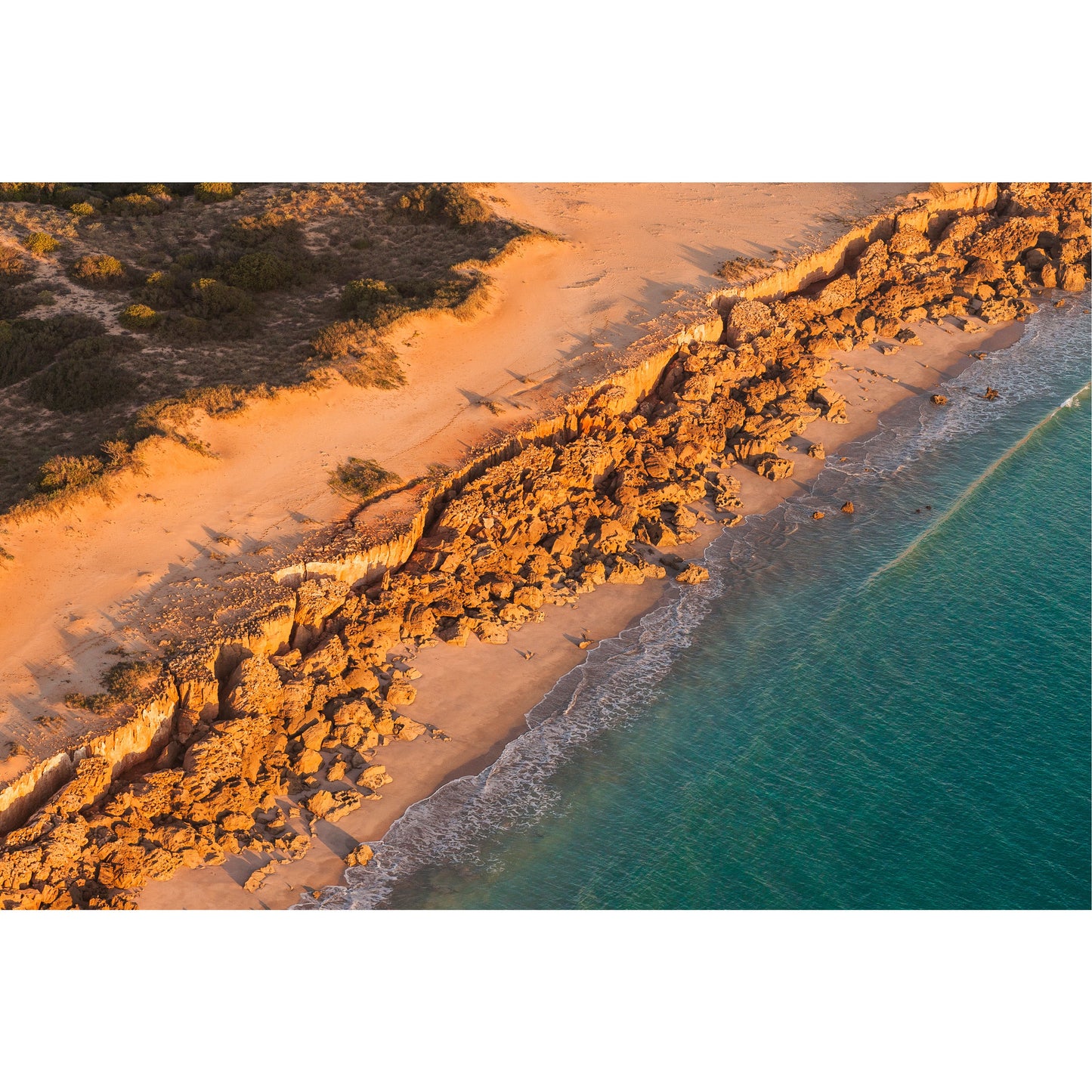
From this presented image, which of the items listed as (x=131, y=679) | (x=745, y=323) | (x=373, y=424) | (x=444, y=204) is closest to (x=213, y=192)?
(x=444, y=204)

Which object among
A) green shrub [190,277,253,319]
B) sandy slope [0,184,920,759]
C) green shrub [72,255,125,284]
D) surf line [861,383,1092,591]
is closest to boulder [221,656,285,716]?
sandy slope [0,184,920,759]

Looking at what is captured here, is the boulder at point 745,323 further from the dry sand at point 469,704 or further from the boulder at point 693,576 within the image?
the boulder at point 693,576

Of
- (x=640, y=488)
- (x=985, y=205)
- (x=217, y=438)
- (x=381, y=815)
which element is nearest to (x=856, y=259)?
(x=985, y=205)

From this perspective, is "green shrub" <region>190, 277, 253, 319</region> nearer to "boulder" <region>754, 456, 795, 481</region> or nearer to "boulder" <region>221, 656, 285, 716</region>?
"boulder" <region>221, 656, 285, 716</region>

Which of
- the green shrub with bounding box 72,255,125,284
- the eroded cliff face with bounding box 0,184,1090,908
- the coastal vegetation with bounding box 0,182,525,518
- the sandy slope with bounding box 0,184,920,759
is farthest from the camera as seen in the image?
the green shrub with bounding box 72,255,125,284

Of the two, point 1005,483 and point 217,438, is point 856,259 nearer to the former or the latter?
point 1005,483
